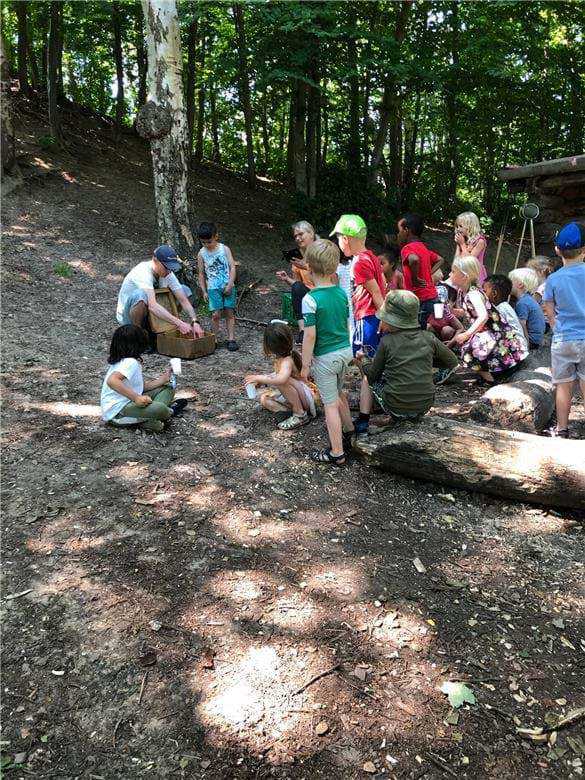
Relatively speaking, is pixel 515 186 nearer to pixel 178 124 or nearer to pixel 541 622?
pixel 178 124

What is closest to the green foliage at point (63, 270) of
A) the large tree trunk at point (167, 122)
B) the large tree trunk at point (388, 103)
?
the large tree trunk at point (167, 122)

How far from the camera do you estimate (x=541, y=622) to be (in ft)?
9.23

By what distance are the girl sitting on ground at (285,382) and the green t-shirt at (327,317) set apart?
57 centimetres

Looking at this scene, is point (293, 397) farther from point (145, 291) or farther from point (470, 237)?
point (470, 237)

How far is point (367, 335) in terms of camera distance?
4941mm

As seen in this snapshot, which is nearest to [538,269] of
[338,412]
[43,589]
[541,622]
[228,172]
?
[338,412]

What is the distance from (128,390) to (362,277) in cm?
200

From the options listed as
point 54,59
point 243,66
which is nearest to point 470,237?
point 243,66

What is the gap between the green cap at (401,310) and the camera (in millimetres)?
3967

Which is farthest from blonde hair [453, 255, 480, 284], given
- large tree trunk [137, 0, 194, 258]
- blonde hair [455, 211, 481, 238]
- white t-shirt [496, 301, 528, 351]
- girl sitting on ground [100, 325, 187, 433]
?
large tree trunk [137, 0, 194, 258]

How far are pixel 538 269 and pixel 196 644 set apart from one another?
19.1ft

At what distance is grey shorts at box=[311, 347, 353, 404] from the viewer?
396 cm

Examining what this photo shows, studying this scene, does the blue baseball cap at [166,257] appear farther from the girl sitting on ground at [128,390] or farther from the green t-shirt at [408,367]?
the green t-shirt at [408,367]

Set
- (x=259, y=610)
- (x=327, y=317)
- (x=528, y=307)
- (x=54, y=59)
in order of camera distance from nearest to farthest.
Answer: (x=259, y=610)
(x=327, y=317)
(x=528, y=307)
(x=54, y=59)
